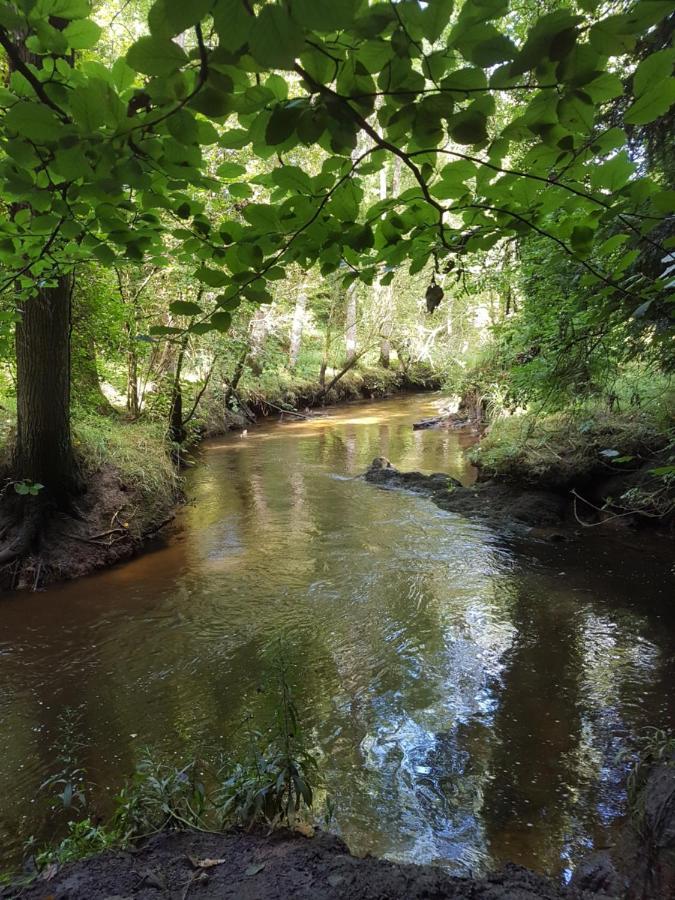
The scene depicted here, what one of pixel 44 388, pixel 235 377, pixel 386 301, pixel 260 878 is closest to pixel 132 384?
pixel 44 388

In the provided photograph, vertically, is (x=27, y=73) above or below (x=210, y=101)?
above

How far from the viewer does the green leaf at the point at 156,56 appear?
0.80 m

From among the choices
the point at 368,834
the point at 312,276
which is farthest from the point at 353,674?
the point at 312,276

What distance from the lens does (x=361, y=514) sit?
350 inches

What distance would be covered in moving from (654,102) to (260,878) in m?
2.67

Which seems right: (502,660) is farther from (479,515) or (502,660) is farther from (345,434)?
(345,434)

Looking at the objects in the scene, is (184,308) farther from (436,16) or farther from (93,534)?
(93,534)

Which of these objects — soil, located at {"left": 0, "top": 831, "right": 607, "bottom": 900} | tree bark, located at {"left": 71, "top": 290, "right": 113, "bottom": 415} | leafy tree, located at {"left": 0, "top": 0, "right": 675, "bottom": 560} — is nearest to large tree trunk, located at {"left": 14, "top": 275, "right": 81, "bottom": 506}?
tree bark, located at {"left": 71, "top": 290, "right": 113, "bottom": 415}

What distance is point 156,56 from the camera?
826 millimetres

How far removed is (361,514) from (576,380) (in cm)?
445

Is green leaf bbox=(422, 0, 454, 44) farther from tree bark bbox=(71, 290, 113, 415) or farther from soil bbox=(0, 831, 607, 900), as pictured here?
tree bark bbox=(71, 290, 113, 415)

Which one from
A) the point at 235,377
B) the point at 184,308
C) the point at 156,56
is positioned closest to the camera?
the point at 156,56

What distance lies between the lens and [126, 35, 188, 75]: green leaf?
0.80 metres

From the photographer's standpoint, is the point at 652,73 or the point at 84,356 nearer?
the point at 652,73
